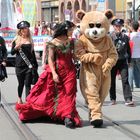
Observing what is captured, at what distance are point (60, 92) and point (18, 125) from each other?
91 centimetres

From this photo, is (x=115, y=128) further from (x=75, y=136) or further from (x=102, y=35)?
(x=102, y=35)

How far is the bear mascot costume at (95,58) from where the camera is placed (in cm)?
880

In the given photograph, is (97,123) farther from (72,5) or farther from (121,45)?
(72,5)

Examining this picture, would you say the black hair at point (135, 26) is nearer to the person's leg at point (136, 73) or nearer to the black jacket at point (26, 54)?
the person's leg at point (136, 73)

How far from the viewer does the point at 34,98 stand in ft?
29.7

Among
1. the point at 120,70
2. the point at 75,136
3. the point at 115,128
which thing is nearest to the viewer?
the point at 75,136

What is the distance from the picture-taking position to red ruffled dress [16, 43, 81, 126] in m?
8.84

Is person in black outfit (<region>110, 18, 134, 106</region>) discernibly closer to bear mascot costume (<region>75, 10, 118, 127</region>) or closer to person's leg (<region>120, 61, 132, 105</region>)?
person's leg (<region>120, 61, 132, 105</region>)

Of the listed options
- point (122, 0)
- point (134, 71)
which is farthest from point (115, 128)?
point (122, 0)

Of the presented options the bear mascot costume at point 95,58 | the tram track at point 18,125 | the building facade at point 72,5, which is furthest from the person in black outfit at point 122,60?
the building facade at point 72,5

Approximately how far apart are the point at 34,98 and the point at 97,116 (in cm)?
112

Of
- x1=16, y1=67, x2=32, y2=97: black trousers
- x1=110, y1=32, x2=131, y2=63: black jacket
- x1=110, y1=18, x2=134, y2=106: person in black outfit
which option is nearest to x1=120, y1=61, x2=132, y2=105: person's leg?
x1=110, y1=18, x2=134, y2=106: person in black outfit

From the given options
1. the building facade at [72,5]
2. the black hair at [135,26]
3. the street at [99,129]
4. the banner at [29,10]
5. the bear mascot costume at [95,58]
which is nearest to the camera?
the street at [99,129]

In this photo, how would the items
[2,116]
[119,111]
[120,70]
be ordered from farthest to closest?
[120,70] → [119,111] → [2,116]
